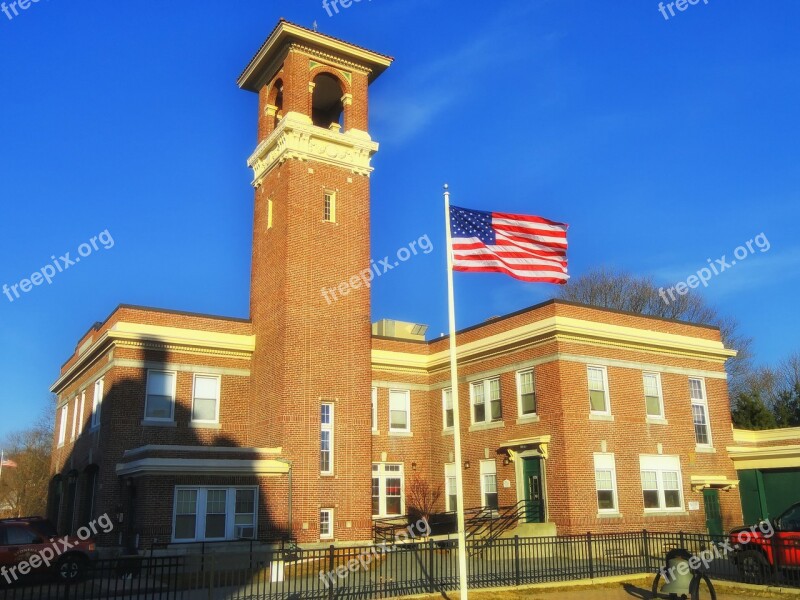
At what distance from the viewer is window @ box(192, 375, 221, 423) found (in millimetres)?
29156

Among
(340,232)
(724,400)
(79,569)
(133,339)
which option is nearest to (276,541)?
(79,569)

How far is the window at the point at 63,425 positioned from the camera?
36.1 m

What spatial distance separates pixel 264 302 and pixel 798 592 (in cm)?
2081

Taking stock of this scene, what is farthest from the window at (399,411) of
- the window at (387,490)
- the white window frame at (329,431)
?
the white window frame at (329,431)

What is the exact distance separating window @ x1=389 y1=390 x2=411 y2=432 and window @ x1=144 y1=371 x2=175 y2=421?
9.81 meters

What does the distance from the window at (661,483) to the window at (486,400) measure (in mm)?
5918

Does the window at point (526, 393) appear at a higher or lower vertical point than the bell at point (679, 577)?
higher

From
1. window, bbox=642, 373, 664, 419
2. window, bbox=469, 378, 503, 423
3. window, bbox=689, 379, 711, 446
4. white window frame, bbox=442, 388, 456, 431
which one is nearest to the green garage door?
window, bbox=689, 379, 711, 446

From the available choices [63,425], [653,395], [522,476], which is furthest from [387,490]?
[63,425]

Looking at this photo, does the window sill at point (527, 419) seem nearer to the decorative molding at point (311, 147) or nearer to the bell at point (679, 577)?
the decorative molding at point (311, 147)

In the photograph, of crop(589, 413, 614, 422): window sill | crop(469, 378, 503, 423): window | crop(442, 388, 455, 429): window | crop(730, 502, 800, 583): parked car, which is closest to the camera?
crop(730, 502, 800, 583): parked car

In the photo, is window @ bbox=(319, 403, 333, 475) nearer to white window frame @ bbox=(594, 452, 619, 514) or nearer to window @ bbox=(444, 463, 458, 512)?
window @ bbox=(444, 463, 458, 512)

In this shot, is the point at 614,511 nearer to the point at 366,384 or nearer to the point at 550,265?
the point at 366,384

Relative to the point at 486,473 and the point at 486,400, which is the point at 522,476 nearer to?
the point at 486,473
